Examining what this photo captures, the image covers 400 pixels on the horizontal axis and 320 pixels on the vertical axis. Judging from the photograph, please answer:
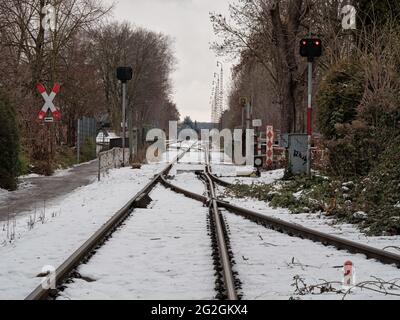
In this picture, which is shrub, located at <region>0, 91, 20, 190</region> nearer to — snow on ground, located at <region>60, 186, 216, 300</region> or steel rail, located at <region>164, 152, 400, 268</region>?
snow on ground, located at <region>60, 186, 216, 300</region>

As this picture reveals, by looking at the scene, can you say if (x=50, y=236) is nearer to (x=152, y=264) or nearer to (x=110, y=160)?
(x=152, y=264)

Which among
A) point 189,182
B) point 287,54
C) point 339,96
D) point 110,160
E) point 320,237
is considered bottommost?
point 189,182

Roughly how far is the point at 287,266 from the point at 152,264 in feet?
5.00

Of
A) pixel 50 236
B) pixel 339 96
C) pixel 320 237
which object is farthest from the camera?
pixel 339 96

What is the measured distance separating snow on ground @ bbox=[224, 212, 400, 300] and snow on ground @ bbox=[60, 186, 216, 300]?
417 mm

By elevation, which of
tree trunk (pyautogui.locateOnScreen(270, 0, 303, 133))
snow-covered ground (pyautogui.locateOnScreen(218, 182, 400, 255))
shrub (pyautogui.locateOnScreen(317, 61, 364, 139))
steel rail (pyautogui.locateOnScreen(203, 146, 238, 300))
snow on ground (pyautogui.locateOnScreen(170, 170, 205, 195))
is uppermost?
tree trunk (pyautogui.locateOnScreen(270, 0, 303, 133))

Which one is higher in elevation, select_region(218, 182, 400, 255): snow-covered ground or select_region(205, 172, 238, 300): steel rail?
select_region(205, 172, 238, 300): steel rail

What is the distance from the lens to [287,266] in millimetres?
6562

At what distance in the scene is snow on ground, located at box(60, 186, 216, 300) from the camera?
5.39m

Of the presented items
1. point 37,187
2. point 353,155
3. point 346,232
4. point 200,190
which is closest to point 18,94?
point 37,187

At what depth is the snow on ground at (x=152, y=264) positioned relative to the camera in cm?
539

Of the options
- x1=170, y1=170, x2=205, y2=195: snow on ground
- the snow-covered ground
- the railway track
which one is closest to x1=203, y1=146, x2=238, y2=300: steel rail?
the railway track

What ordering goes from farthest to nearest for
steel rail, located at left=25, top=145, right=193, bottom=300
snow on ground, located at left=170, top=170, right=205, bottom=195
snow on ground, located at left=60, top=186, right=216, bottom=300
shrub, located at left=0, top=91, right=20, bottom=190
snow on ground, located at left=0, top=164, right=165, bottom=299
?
1. snow on ground, located at left=170, top=170, right=205, bottom=195
2. shrub, located at left=0, top=91, right=20, bottom=190
3. snow on ground, located at left=0, top=164, right=165, bottom=299
4. snow on ground, located at left=60, top=186, right=216, bottom=300
5. steel rail, located at left=25, top=145, right=193, bottom=300

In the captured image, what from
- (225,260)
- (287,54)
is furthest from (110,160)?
(225,260)
